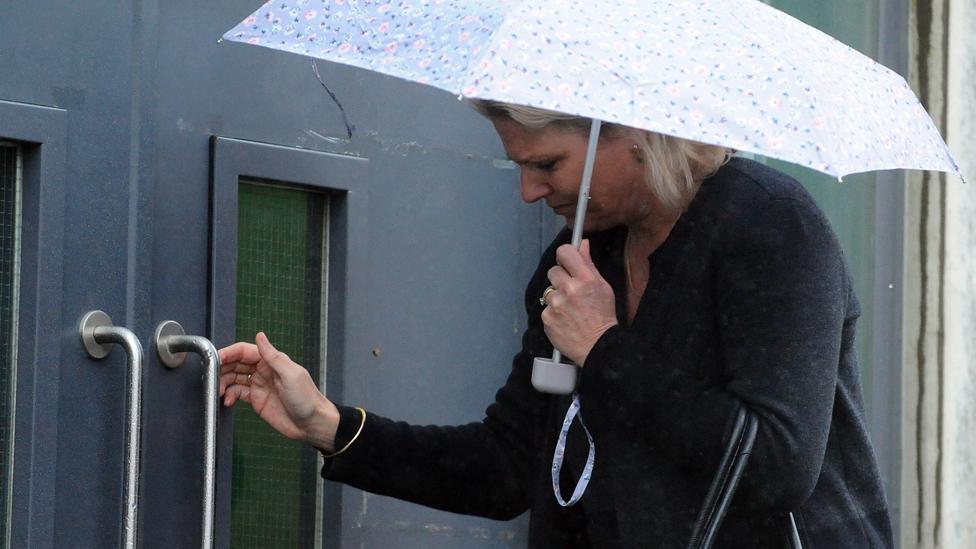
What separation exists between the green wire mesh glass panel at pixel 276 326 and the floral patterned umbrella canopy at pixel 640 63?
50 centimetres

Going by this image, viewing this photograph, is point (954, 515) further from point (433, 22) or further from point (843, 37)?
point (433, 22)

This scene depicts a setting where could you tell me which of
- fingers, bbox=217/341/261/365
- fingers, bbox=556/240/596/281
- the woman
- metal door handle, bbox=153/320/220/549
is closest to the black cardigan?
the woman

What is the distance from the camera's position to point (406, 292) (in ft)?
9.86

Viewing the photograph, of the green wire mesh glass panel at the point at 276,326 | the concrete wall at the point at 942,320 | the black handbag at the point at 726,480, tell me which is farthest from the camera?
the concrete wall at the point at 942,320

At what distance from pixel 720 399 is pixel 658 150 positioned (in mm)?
401

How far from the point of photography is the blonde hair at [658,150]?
2451mm

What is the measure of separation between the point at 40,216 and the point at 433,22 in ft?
2.11

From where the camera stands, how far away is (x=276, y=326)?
111 inches

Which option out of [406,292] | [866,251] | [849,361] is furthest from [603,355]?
[866,251]

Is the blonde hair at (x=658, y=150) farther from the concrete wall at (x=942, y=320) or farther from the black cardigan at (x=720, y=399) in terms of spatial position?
the concrete wall at (x=942, y=320)

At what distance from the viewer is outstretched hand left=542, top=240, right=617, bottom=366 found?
2434 millimetres

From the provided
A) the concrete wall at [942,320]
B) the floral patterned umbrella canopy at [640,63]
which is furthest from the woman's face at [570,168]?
the concrete wall at [942,320]

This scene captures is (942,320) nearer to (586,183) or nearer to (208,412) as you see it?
(586,183)

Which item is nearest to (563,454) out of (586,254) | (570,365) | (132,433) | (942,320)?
(570,365)
